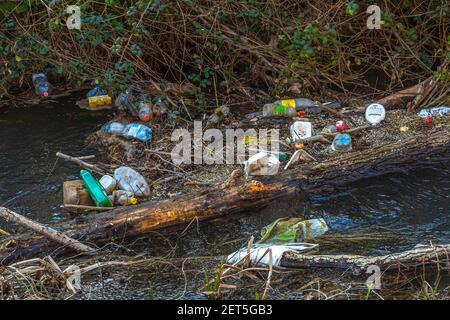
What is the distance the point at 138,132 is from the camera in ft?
17.3

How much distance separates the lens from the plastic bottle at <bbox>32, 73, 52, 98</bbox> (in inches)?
254

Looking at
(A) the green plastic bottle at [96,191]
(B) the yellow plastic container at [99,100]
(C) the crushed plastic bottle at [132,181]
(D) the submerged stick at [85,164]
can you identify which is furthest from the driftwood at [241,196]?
(B) the yellow plastic container at [99,100]

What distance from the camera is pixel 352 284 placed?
3.35 metres

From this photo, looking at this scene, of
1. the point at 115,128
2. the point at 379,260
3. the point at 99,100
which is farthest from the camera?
the point at 99,100

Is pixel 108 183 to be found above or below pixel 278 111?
below

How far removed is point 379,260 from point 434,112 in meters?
2.23

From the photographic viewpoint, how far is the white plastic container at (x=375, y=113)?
525 cm

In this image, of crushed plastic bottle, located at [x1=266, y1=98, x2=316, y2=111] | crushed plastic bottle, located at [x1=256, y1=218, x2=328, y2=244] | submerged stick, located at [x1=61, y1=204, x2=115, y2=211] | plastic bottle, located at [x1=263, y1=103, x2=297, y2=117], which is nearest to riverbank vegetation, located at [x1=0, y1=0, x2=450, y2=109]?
crushed plastic bottle, located at [x1=266, y1=98, x2=316, y2=111]

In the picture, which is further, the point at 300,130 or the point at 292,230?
the point at 300,130

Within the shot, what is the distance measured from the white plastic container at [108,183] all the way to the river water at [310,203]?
13.5 inches

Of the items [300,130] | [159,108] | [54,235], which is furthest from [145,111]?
[54,235]

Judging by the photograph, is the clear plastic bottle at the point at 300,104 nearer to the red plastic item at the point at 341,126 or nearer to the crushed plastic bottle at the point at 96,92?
the red plastic item at the point at 341,126

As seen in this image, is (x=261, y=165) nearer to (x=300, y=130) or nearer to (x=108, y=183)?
(x=300, y=130)
